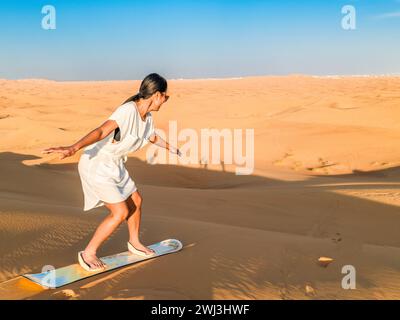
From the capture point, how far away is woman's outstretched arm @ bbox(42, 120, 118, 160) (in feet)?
9.41

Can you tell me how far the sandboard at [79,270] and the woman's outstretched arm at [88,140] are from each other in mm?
824

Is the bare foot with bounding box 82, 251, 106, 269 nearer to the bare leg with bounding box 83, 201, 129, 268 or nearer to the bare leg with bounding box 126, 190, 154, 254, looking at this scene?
the bare leg with bounding box 83, 201, 129, 268

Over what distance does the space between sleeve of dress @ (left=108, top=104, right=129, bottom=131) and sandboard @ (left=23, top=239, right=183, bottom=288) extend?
1.01m

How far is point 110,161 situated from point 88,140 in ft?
1.14

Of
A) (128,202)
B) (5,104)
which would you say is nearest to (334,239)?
(128,202)

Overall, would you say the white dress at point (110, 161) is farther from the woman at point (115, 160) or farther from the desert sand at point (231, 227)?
the desert sand at point (231, 227)

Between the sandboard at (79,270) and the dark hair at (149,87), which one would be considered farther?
the dark hair at (149,87)

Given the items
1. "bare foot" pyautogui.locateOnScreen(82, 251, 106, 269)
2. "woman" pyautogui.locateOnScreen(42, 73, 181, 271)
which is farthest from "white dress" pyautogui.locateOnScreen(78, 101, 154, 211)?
"bare foot" pyautogui.locateOnScreen(82, 251, 106, 269)

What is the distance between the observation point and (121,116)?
3143 mm

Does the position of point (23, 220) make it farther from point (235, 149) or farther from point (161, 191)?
point (235, 149)

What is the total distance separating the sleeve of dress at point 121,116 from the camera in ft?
10.3

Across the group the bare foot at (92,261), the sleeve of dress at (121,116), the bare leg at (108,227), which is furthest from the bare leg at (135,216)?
the sleeve of dress at (121,116)

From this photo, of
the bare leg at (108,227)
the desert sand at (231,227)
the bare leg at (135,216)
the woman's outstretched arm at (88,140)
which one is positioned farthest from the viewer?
the bare leg at (135,216)

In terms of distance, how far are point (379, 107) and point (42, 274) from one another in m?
18.1
